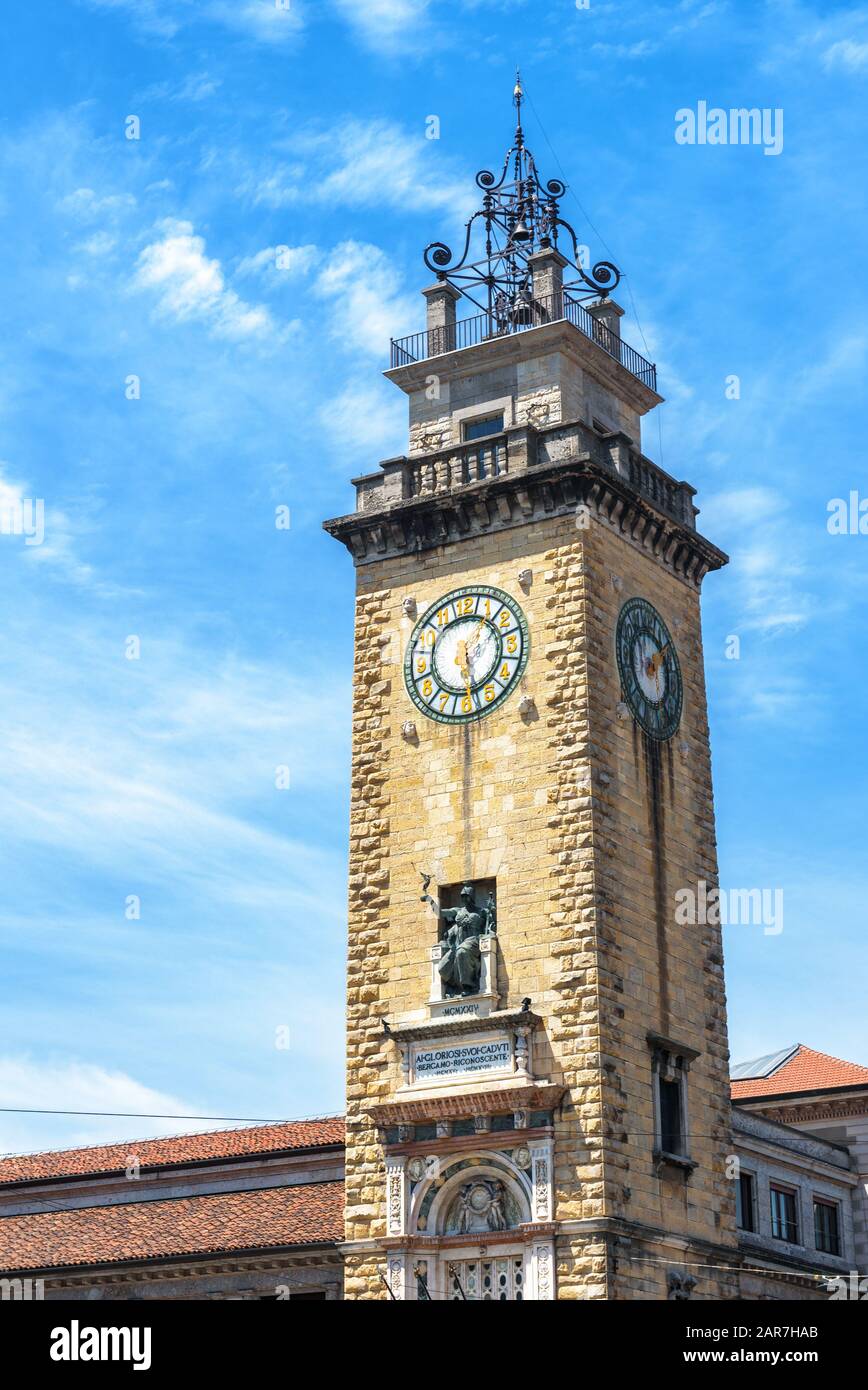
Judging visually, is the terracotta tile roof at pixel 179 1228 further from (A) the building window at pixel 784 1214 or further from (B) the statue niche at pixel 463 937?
(A) the building window at pixel 784 1214

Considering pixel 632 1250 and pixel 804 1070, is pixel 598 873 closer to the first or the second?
pixel 632 1250

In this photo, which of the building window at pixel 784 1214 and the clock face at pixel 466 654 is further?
→ the building window at pixel 784 1214

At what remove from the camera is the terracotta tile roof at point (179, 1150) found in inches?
1865

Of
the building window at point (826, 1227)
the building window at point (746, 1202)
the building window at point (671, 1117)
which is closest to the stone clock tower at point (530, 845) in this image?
the building window at point (671, 1117)

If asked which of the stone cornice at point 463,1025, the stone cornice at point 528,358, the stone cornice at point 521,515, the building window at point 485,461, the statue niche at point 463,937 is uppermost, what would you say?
the stone cornice at point 528,358

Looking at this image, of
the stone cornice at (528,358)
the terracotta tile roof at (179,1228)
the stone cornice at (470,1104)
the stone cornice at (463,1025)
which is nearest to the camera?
the stone cornice at (470,1104)

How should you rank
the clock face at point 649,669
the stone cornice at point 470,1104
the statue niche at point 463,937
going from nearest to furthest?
the stone cornice at point 470,1104 → the statue niche at point 463,937 → the clock face at point 649,669

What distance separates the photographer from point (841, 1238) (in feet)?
162

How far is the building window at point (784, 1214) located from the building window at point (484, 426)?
61.6 ft

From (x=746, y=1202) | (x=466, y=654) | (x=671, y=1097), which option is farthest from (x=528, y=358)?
(x=746, y=1202)

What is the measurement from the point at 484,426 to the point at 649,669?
263 inches

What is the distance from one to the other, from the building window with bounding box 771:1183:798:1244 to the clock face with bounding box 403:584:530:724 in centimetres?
1457

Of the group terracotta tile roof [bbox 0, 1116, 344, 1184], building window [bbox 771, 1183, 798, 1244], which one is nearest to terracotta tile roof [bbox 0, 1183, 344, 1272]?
terracotta tile roof [bbox 0, 1116, 344, 1184]
